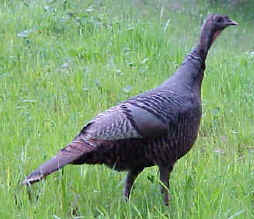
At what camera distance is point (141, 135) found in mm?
3355

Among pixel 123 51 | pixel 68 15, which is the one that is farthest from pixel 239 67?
pixel 68 15

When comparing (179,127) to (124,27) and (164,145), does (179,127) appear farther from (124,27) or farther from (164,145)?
(124,27)

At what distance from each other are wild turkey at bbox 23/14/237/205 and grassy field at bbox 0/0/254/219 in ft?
0.82

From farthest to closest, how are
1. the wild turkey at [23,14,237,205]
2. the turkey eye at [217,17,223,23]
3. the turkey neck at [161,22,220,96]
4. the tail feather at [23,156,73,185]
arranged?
the turkey eye at [217,17,223,23] → the turkey neck at [161,22,220,96] → the wild turkey at [23,14,237,205] → the tail feather at [23,156,73,185]

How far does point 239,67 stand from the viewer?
679cm

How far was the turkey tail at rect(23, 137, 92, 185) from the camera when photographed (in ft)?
10.1

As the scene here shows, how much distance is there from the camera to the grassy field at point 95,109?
132 inches

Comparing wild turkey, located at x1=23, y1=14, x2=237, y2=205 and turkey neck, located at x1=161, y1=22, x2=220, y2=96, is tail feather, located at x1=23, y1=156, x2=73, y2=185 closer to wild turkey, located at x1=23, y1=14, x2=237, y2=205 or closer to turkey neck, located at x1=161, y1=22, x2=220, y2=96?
wild turkey, located at x1=23, y1=14, x2=237, y2=205

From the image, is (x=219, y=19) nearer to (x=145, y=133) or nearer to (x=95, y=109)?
(x=145, y=133)

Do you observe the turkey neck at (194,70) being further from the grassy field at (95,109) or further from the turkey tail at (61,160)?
the turkey tail at (61,160)

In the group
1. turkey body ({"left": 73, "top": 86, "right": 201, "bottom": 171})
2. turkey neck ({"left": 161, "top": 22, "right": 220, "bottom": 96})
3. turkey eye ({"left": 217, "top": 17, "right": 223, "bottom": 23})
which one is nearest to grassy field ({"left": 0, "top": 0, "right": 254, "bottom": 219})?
turkey body ({"left": 73, "top": 86, "right": 201, "bottom": 171})

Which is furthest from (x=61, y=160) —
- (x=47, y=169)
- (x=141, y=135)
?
(x=141, y=135)

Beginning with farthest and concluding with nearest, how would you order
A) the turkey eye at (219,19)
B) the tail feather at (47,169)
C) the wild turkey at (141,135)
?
1. the turkey eye at (219,19)
2. the wild turkey at (141,135)
3. the tail feather at (47,169)

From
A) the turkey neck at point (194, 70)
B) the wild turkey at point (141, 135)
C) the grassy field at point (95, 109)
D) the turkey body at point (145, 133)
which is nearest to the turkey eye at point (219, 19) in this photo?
the turkey neck at point (194, 70)
